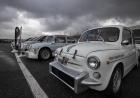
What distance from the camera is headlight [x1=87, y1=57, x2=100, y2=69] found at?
2461 millimetres

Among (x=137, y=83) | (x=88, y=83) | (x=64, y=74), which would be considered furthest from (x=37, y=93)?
(x=137, y=83)

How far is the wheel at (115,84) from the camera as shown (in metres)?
2.61

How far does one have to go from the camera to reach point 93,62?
2.52m

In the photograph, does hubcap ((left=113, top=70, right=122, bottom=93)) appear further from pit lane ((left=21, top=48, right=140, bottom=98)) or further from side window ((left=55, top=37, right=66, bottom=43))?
side window ((left=55, top=37, right=66, bottom=43))

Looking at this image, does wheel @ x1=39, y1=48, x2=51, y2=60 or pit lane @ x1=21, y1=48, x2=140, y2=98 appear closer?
pit lane @ x1=21, y1=48, x2=140, y2=98

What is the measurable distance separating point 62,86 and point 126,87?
1.77 metres

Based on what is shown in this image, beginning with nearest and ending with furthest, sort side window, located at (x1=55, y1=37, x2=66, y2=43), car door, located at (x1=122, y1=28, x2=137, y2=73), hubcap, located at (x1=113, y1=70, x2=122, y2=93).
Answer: hubcap, located at (x1=113, y1=70, x2=122, y2=93), car door, located at (x1=122, y1=28, x2=137, y2=73), side window, located at (x1=55, y1=37, x2=66, y2=43)

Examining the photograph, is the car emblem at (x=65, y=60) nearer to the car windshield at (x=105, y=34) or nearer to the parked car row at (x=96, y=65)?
the parked car row at (x=96, y=65)

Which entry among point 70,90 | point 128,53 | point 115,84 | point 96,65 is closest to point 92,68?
point 96,65

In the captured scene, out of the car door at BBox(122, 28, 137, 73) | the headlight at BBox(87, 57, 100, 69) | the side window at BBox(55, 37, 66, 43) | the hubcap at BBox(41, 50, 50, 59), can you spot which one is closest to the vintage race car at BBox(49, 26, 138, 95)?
the headlight at BBox(87, 57, 100, 69)

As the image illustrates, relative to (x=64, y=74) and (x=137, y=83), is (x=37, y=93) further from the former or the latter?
(x=137, y=83)

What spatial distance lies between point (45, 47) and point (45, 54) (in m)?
0.44

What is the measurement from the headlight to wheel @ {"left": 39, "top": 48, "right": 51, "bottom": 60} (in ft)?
18.1

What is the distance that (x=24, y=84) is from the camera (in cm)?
362
